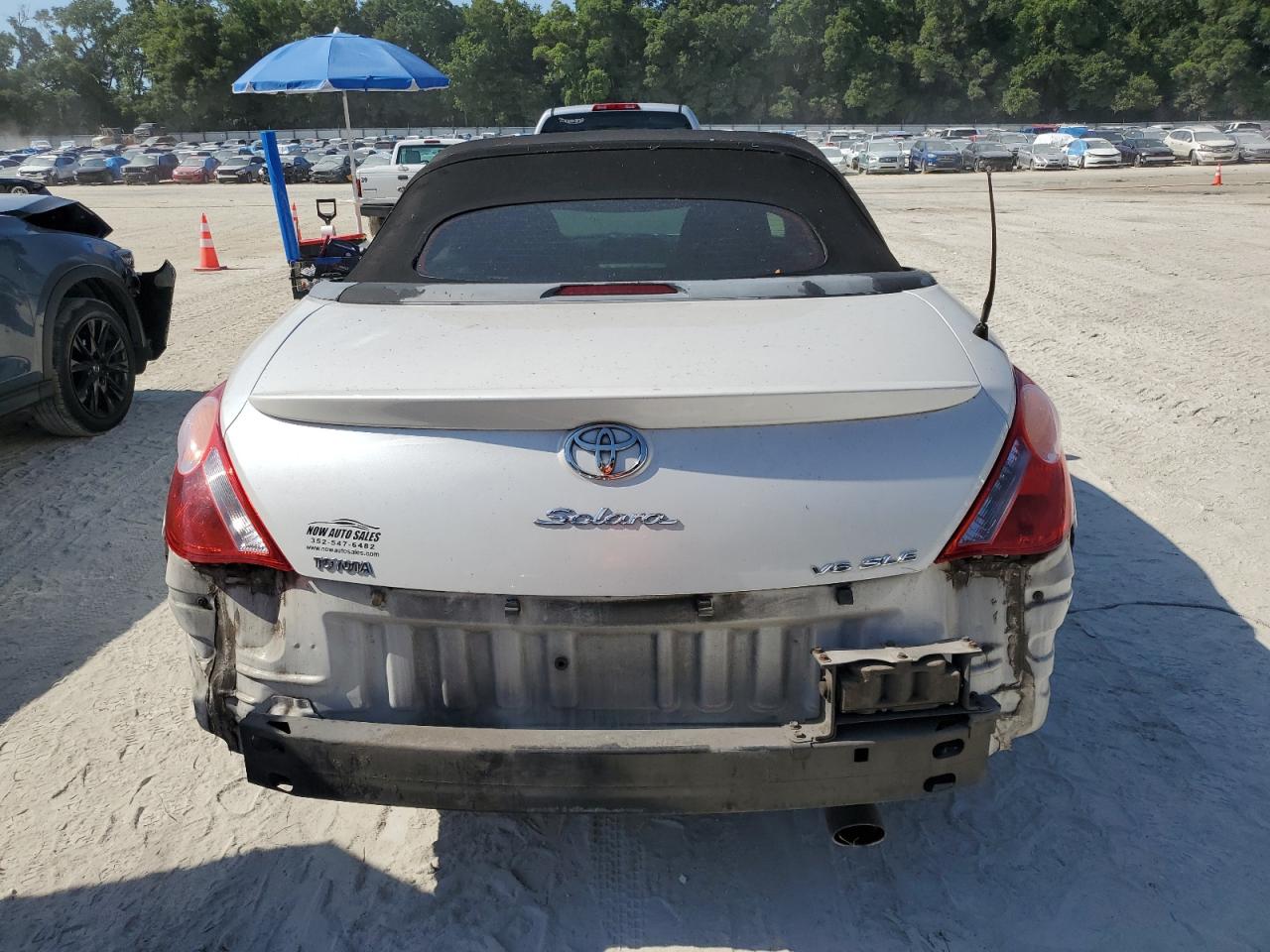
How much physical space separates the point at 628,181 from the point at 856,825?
2.02m

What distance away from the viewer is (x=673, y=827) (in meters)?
2.67

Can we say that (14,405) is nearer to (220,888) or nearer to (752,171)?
(220,888)

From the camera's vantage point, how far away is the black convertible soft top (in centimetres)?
304

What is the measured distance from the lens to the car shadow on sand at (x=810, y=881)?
2.30m

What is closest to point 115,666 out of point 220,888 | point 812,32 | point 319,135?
point 220,888

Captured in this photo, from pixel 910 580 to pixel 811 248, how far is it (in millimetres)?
1299

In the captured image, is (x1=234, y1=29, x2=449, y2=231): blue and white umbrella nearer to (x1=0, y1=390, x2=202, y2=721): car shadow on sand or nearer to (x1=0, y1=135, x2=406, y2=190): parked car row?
(x1=0, y1=390, x2=202, y2=721): car shadow on sand

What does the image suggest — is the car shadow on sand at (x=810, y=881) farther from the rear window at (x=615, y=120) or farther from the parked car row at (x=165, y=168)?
the parked car row at (x=165, y=168)

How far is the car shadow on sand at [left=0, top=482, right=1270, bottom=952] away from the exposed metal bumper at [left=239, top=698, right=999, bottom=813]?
0.48 metres

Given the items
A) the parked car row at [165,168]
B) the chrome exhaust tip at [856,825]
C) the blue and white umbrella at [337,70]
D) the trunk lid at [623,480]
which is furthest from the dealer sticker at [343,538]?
the parked car row at [165,168]

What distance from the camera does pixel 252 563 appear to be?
2.11 m

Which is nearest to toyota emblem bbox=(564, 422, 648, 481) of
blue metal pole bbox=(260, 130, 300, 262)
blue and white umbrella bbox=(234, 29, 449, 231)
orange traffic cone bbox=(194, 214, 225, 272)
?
blue metal pole bbox=(260, 130, 300, 262)

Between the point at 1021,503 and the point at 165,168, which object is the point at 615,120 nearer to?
the point at 1021,503

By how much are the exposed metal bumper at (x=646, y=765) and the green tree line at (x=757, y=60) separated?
284 ft
